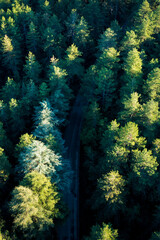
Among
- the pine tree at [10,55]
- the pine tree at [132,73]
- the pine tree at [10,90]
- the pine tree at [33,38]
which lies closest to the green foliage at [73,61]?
the pine tree at [10,90]

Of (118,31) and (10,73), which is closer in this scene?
(118,31)

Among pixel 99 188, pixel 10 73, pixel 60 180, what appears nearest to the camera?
pixel 99 188

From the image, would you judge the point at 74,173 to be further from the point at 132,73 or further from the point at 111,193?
the point at 132,73

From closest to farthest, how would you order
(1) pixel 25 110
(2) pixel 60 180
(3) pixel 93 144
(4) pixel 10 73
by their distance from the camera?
1. (2) pixel 60 180
2. (3) pixel 93 144
3. (1) pixel 25 110
4. (4) pixel 10 73

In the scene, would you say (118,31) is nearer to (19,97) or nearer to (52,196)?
(19,97)

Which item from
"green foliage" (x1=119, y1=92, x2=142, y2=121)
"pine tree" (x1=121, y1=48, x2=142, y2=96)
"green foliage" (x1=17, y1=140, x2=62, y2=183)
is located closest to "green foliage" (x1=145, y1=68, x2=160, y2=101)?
"pine tree" (x1=121, y1=48, x2=142, y2=96)

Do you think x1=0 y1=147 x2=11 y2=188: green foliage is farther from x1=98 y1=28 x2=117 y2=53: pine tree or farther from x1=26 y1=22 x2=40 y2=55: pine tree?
x1=26 y1=22 x2=40 y2=55: pine tree

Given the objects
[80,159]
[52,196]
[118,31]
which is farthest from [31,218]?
[118,31]
